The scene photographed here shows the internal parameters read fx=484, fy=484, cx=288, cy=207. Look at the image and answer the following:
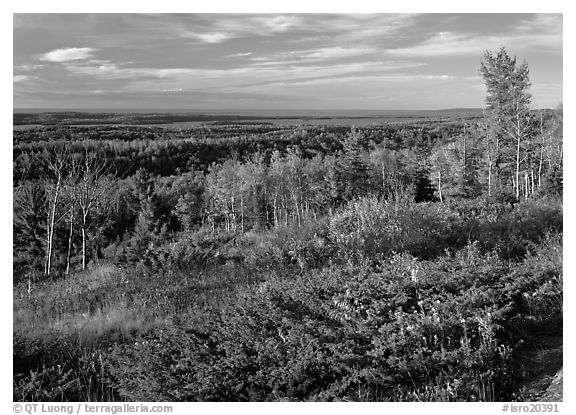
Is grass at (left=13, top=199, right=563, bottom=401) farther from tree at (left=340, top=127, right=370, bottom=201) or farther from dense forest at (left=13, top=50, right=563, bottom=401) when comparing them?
tree at (left=340, top=127, right=370, bottom=201)

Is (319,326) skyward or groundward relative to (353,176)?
skyward

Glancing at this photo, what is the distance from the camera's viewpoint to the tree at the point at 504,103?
22930mm

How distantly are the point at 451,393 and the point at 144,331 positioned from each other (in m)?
3.61

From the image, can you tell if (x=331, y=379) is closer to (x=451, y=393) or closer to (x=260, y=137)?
(x=451, y=393)

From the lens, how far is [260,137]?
70688 mm

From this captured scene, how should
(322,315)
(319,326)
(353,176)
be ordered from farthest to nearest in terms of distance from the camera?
(353,176)
(322,315)
(319,326)

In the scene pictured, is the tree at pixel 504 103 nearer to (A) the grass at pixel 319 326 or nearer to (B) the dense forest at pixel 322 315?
(B) the dense forest at pixel 322 315

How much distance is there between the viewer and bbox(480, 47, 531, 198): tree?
75.2 feet

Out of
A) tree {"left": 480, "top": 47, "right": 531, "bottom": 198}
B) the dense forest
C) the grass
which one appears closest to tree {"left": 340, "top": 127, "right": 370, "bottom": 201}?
tree {"left": 480, "top": 47, "right": 531, "bottom": 198}

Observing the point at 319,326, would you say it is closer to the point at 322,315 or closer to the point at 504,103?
the point at 322,315

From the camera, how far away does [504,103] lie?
88.3ft

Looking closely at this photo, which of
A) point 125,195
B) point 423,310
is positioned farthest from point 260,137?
point 423,310

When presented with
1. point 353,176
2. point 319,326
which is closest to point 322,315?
point 319,326

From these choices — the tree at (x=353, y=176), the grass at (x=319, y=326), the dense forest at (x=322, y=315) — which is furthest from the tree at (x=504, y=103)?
the grass at (x=319, y=326)
